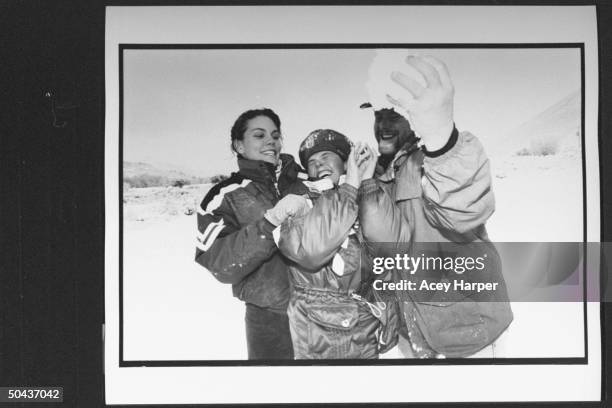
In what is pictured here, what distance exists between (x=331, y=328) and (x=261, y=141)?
28.7 inches

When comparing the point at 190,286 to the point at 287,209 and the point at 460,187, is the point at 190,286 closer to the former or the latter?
the point at 287,209

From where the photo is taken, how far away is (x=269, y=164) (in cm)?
245

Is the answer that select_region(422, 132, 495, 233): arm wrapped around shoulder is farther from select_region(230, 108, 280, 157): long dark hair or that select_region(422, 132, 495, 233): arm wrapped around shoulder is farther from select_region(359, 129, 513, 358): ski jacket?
select_region(230, 108, 280, 157): long dark hair

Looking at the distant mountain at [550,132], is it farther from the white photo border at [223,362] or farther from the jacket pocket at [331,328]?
the jacket pocket at [331,328]

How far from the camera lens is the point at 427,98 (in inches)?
96.9

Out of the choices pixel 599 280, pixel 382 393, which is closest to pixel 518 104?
pixel 599 280

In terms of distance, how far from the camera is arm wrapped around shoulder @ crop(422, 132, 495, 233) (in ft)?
7.98

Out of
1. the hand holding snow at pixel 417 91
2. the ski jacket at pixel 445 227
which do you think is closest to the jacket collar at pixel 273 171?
the ski jacket at pixel 445 227

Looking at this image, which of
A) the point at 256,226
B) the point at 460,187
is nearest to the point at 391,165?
the point at 460,187

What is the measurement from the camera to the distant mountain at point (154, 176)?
2.43m

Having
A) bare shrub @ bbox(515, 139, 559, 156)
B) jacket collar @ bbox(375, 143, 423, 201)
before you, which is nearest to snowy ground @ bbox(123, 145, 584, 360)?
bare shrub @ bbox(515, 139, 559, 156)

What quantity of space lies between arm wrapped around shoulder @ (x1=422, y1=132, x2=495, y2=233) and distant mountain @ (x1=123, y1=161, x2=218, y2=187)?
0.83 m

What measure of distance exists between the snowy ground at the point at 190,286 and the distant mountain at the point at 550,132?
0.04 metres
